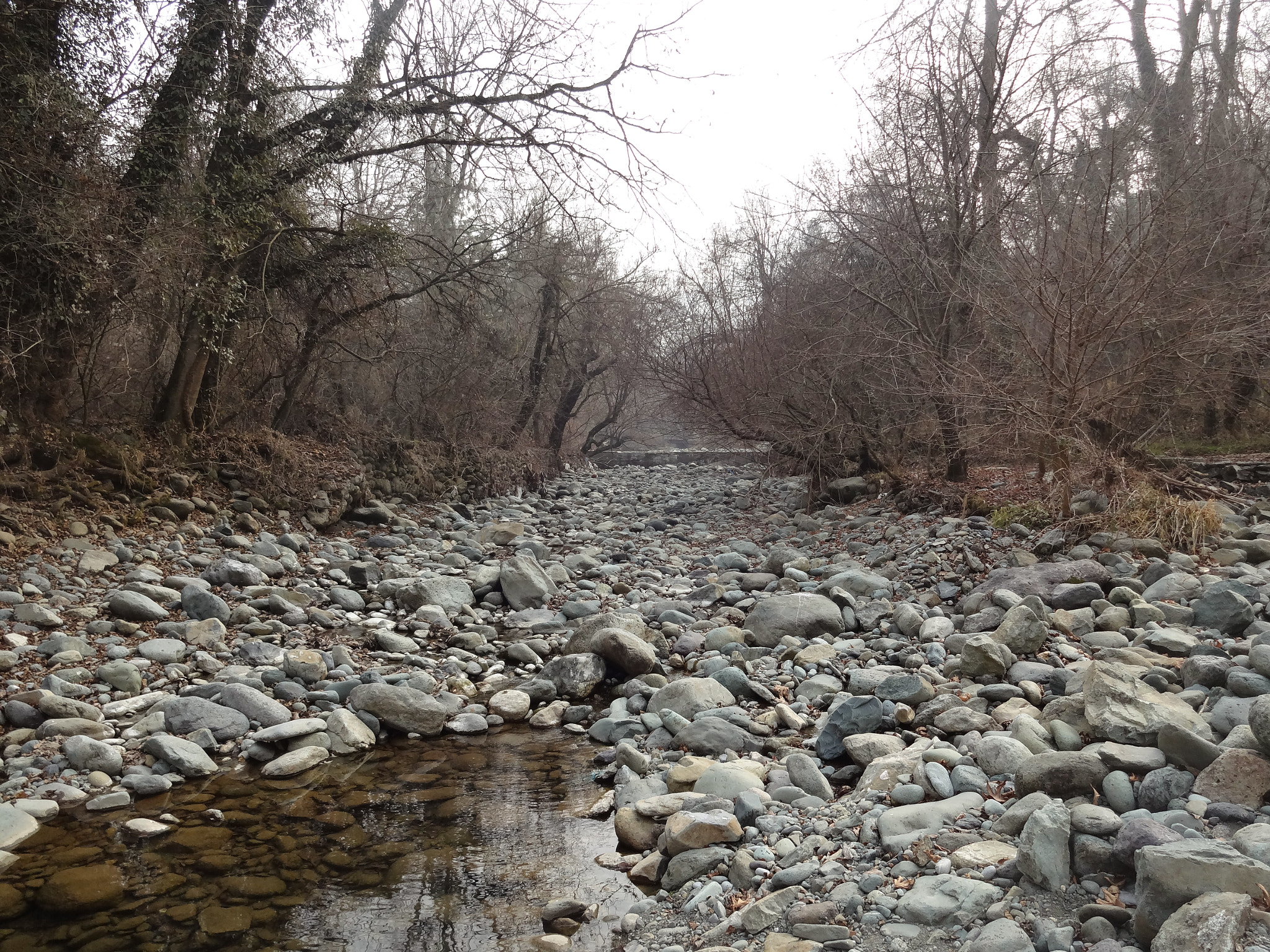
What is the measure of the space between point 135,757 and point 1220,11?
58.2 feet

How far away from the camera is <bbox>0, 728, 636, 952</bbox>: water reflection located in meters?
2.99

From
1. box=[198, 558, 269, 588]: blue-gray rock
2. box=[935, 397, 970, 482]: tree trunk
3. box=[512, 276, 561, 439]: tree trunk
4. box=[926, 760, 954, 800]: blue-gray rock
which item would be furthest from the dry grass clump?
box=[512, 276, 561, 439]: tree trunk

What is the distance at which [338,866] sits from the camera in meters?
3.49

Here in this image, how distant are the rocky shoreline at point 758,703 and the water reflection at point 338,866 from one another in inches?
2.8

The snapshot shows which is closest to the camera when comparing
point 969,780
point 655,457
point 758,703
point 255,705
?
point 969,780

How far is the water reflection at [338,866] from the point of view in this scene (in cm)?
299

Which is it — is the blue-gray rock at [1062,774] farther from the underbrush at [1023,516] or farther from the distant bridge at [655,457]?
the distant bridge at [655,457]

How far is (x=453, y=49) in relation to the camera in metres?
8.82

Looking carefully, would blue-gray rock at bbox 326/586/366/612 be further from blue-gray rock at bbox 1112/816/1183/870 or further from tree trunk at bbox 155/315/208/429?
blue-gray rock at bbox 1112/816/1183/870

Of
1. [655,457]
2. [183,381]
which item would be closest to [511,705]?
[183,381]

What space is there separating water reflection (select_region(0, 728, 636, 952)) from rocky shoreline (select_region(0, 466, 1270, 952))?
7 centimetres

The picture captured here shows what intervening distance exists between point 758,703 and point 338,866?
2.63 meters

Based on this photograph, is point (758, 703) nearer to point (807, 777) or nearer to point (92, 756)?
point (807, 777)

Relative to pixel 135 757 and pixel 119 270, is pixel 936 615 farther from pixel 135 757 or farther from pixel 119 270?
pixel 119 270
